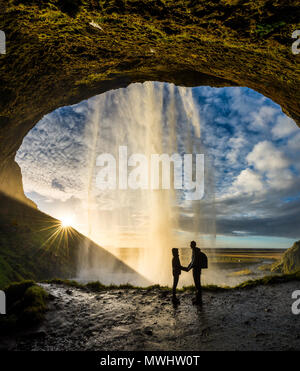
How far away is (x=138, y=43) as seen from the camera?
9.20 m

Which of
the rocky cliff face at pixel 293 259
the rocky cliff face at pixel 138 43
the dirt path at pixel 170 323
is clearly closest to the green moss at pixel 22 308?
the dirt path at pixel 170 323

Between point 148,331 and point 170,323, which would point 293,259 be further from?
point 148,331

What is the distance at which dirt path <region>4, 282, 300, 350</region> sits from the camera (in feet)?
15.7

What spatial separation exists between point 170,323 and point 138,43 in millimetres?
12176

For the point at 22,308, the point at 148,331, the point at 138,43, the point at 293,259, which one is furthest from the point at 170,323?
the point at 293,259

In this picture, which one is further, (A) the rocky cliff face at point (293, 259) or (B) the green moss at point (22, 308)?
(A) the rocky cliff face at point (293, 259)

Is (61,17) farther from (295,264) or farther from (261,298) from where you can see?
(295,264)

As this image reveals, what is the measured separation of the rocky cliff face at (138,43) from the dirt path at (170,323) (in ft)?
30.3

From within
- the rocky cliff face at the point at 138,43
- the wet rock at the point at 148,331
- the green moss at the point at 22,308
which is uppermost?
the rocky cliff face at the point at 138,43

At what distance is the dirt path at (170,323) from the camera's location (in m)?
4.79

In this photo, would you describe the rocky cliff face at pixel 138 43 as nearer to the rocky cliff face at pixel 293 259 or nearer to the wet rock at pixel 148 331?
the wet rock at pixel 148 331

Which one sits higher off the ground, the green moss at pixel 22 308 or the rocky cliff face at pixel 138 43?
the rocky cliff face at pixel 138 43

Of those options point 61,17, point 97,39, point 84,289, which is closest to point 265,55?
point 97,39

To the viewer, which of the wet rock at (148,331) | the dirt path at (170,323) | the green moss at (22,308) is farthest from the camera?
the green moss at (22,308)
